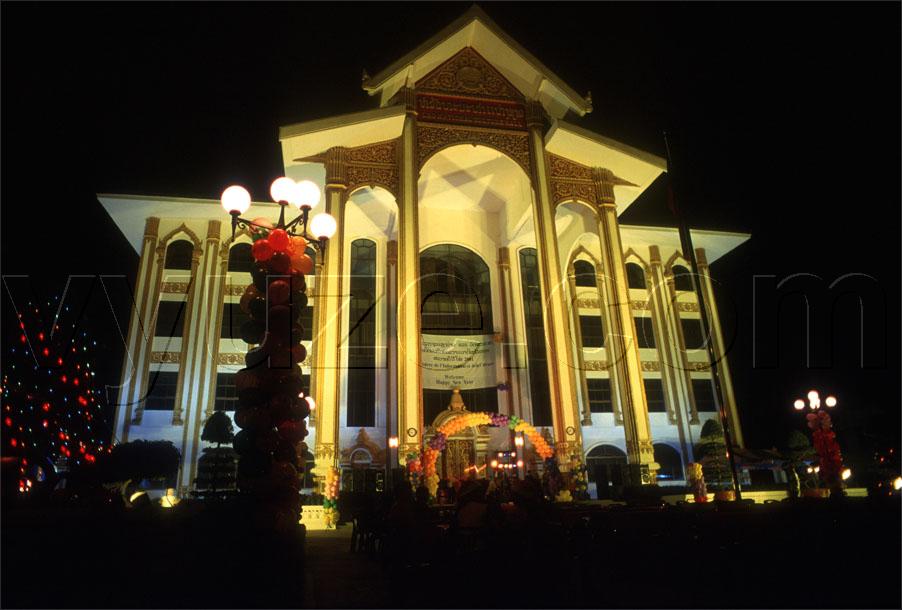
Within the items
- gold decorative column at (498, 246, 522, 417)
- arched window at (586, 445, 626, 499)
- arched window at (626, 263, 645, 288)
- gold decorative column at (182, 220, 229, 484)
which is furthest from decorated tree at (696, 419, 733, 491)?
gold decorative column at (182, 220, 229, 484)

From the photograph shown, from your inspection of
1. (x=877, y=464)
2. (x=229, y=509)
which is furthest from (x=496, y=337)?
(x=229, y=509)

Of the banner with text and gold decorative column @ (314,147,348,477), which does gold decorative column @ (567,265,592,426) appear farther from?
gold decorative column @ (314,147,348,477)

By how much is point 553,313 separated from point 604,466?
292 inches

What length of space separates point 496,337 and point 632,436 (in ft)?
21.4

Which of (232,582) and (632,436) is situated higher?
(632,436)

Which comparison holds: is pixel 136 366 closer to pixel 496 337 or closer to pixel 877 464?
pixel 496 337

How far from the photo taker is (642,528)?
5609 millimetres

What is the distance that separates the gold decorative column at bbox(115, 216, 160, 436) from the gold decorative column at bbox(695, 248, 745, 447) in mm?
21110

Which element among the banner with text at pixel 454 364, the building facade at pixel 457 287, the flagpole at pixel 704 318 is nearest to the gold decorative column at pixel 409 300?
the building facade at pixel 457 287

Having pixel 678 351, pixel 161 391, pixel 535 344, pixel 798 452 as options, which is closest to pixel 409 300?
pixel 535 344

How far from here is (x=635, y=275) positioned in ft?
74.4

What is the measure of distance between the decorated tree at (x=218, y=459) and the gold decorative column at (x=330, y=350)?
3098 mm

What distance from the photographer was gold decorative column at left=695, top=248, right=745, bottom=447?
62.4 feet

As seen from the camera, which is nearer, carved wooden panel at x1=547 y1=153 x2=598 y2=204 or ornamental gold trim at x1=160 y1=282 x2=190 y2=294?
carved wooden panel at x1=547 y1=153 x2=598 y2=204
